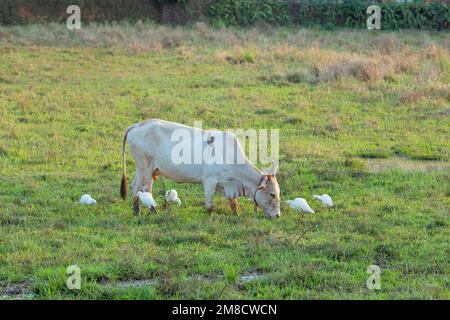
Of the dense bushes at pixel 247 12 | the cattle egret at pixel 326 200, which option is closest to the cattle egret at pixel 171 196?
the cattle egret at pixel 326 200

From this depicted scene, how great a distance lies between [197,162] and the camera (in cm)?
1026

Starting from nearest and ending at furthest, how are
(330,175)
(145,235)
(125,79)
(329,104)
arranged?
(145,235) → (330,175) → (329,104) → (125,79)

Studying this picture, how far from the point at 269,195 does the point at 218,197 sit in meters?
1.35

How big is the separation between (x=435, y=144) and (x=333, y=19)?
59.0ft

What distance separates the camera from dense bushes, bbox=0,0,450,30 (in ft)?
100

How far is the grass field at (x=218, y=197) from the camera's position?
8.00m

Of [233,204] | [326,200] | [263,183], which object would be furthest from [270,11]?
[263,183]

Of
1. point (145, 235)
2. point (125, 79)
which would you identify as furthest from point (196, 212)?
point (125, 79)

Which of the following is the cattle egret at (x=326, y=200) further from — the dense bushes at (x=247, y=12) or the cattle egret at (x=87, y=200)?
the dense bushes at (x=247, y=12)

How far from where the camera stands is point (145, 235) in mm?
9164

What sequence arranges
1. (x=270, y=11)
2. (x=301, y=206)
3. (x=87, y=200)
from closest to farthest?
(x=301, y=206) → (x=87, y=200) → (x=270, y=11)

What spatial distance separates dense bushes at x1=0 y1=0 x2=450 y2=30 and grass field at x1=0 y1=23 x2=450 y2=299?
5.44m

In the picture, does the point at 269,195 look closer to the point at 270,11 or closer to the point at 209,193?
the point at 209,193
